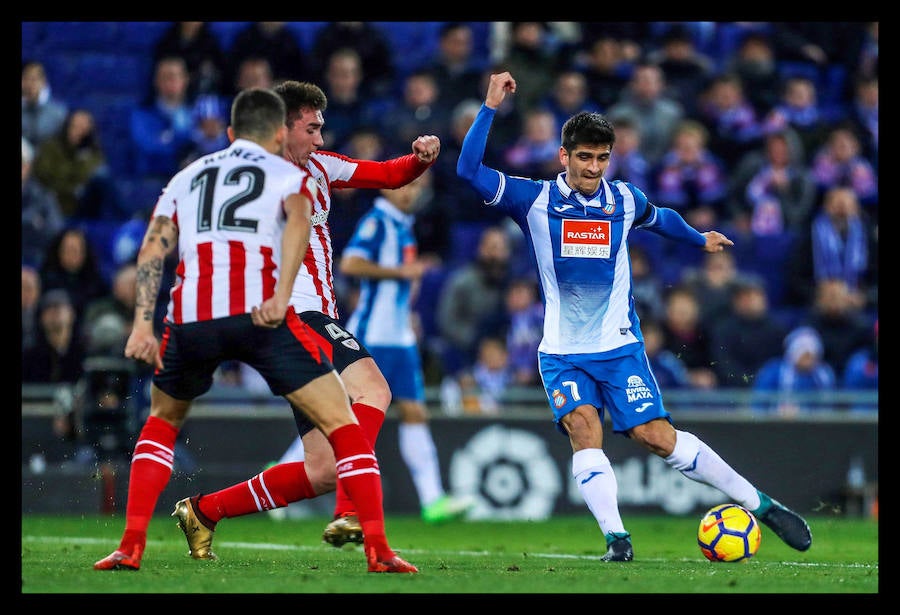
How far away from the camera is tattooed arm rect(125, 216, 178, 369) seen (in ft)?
19.7

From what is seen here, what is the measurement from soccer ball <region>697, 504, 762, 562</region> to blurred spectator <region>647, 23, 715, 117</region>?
948 cm

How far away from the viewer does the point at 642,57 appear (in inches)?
665

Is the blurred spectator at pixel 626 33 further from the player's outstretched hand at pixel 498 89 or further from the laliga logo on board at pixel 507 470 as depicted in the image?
the player's outstretched hand at pixel 498 89

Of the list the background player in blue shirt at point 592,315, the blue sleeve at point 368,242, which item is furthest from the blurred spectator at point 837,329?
the background player in blue shirt at point 592,315

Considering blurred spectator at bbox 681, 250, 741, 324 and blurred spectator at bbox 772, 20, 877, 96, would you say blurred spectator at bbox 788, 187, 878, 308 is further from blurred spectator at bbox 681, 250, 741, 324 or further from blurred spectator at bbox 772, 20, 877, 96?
blurred spectator at bbox 772, 20, 877, 96

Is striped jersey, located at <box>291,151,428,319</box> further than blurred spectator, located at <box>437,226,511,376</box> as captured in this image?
No

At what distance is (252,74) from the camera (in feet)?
50.2

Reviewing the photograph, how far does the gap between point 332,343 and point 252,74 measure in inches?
335

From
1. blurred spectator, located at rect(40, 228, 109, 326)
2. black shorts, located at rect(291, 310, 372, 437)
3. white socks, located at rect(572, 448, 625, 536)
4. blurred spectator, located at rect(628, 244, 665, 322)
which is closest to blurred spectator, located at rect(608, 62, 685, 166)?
blurred spectator, located at rect(628, 244, 665, 322)

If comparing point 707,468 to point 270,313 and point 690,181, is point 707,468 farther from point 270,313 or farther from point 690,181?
point 690,181

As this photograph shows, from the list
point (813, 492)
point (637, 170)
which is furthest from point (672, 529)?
point (637, 170)

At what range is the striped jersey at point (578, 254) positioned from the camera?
25.1ft

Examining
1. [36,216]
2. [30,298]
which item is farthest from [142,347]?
[36,216]

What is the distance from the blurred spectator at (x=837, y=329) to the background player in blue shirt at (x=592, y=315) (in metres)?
6.57
